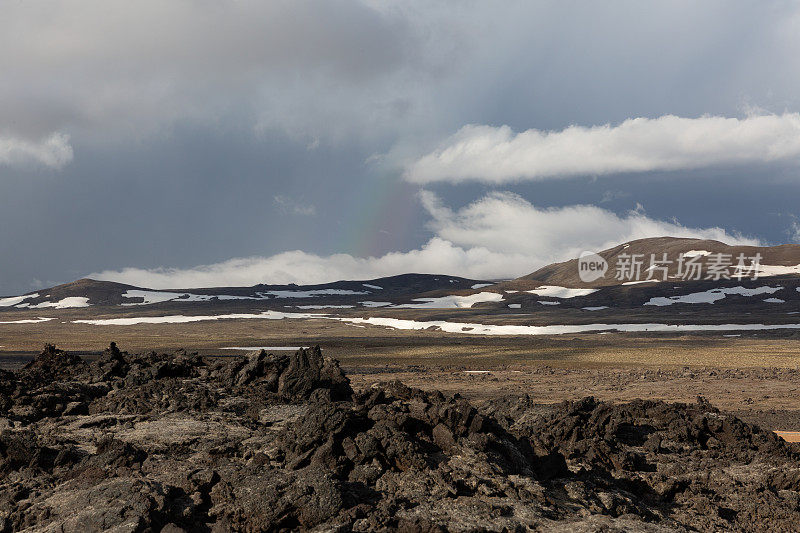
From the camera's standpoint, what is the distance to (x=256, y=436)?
14000 mm

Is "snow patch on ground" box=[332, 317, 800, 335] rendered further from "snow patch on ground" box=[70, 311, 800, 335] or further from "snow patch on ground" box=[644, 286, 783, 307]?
"snow patch on ground" box=[644, 286, 783, 307]

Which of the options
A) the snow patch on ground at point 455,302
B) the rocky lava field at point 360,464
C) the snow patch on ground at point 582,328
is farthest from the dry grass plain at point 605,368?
the snow patch on ground at point 455,302

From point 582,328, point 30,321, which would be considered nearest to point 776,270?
point 582,328

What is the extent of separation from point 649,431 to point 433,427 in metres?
7.81

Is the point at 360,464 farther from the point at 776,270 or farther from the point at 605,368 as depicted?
the point at 776,270

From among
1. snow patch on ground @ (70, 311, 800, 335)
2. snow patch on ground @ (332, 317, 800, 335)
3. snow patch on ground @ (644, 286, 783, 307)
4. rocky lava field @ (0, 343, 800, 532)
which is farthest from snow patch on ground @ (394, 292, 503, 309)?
rocky lava field @ (0, 343, 800, 532)

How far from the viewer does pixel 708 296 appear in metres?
166

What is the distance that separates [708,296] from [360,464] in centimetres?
17263

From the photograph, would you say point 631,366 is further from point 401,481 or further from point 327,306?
point 327,306

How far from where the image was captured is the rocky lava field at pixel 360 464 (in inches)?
395

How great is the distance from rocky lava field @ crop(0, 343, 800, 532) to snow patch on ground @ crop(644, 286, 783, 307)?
156 meters

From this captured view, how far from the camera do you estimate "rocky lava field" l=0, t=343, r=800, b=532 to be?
1004 cm

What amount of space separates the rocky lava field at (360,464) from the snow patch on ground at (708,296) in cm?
15636

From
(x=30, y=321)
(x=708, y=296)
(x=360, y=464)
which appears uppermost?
(x=708, y=296)
